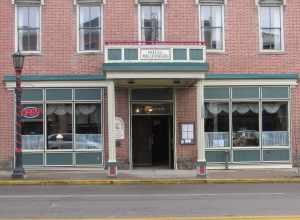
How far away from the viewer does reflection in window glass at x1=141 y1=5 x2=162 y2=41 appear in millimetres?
24406

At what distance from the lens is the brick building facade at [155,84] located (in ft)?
78.5

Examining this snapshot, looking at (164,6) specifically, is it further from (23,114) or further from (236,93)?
(23,114)

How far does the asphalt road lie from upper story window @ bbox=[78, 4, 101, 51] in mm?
7667

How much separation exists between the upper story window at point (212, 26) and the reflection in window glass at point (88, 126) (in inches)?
209

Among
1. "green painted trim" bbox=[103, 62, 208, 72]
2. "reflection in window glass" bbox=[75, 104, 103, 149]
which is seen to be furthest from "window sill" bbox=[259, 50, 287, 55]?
"reflection in window glass" bbox=[75, 104, 103, 149]

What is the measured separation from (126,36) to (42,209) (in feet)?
42.3

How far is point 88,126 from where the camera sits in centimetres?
2403

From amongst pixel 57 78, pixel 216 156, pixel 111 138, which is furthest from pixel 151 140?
pixel 57 78

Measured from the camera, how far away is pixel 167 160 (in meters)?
25.6

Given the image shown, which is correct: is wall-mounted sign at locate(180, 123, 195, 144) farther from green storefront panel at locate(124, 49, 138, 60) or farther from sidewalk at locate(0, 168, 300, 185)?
green storefront panel at locate(124, 49, 138, 60)

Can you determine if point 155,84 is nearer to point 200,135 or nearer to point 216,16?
point 200,135

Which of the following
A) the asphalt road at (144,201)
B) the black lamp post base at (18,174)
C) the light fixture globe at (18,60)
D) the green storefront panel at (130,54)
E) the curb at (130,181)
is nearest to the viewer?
the asphalt road at (144,201)

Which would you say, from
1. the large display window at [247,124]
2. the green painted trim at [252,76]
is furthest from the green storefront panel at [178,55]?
the large display window at [247,124]

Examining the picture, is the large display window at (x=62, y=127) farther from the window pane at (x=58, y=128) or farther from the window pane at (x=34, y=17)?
the window pane at (x=34, y=17)
